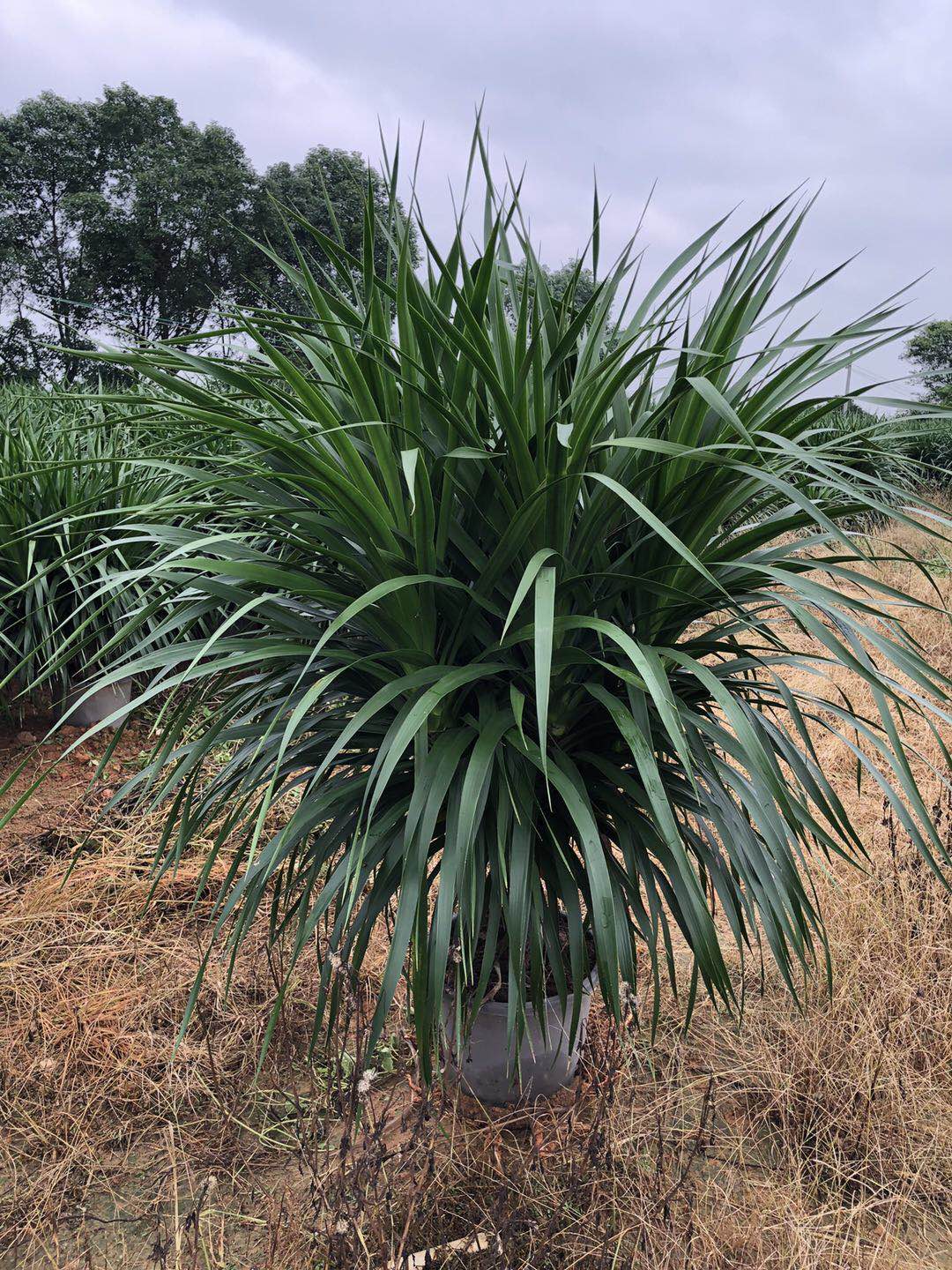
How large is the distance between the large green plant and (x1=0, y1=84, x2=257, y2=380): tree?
23.4 meters

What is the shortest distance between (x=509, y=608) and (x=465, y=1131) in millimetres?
931

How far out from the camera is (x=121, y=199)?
862 inches

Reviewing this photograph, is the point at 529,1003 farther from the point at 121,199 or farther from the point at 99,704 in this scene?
the point at 121,199

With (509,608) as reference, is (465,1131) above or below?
below

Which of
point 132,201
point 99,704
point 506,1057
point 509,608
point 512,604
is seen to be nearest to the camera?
point 512,604

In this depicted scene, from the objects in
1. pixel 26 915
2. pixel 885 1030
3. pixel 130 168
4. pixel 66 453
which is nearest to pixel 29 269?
pixel 130 168

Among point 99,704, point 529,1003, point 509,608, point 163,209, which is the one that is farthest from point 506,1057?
point 163,209

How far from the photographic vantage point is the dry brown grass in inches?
48.6

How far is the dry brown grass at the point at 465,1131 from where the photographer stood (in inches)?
48.6

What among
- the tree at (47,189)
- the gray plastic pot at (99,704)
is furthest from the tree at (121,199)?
the gray plastic pot at (99,704)

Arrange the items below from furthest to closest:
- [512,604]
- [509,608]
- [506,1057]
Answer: [506,1057] → [509,608] → [512,604]

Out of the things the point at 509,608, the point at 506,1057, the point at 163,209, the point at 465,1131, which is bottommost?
the point at 465,1131

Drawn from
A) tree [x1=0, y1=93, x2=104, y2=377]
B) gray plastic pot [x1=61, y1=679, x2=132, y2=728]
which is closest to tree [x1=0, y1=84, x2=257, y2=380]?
tree [x1=0, y1=93, x2=104, y2=377]

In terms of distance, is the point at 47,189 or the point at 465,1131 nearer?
the point at 465,1131
